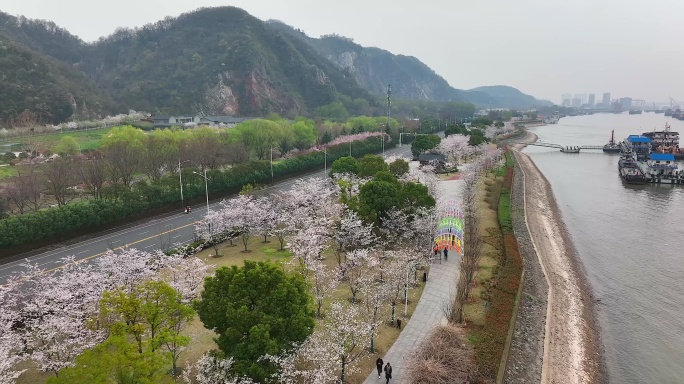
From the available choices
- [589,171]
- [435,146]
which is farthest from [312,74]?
[589,171]

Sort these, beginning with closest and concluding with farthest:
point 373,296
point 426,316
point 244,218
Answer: point 426,316 < point 373,296 < point 244,218

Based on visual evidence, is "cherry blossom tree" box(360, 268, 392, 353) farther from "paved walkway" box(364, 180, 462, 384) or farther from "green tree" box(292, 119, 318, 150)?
"green tree" box(292, 119, 318, 150)

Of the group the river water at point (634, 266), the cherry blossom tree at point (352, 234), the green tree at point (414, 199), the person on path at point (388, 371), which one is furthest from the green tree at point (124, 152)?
the river water at point (634, 266)

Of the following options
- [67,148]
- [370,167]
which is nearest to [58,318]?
[370,167]

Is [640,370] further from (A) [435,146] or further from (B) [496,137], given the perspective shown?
(B) [496,137]

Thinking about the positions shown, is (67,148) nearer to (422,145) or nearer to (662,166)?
(422,145)

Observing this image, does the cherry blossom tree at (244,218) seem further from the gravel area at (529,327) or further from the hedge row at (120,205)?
the gravel area at (529,327)

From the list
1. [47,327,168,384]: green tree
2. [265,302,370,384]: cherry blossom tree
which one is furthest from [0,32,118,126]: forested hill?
[265,302,370,384]: cherry blossom tree
